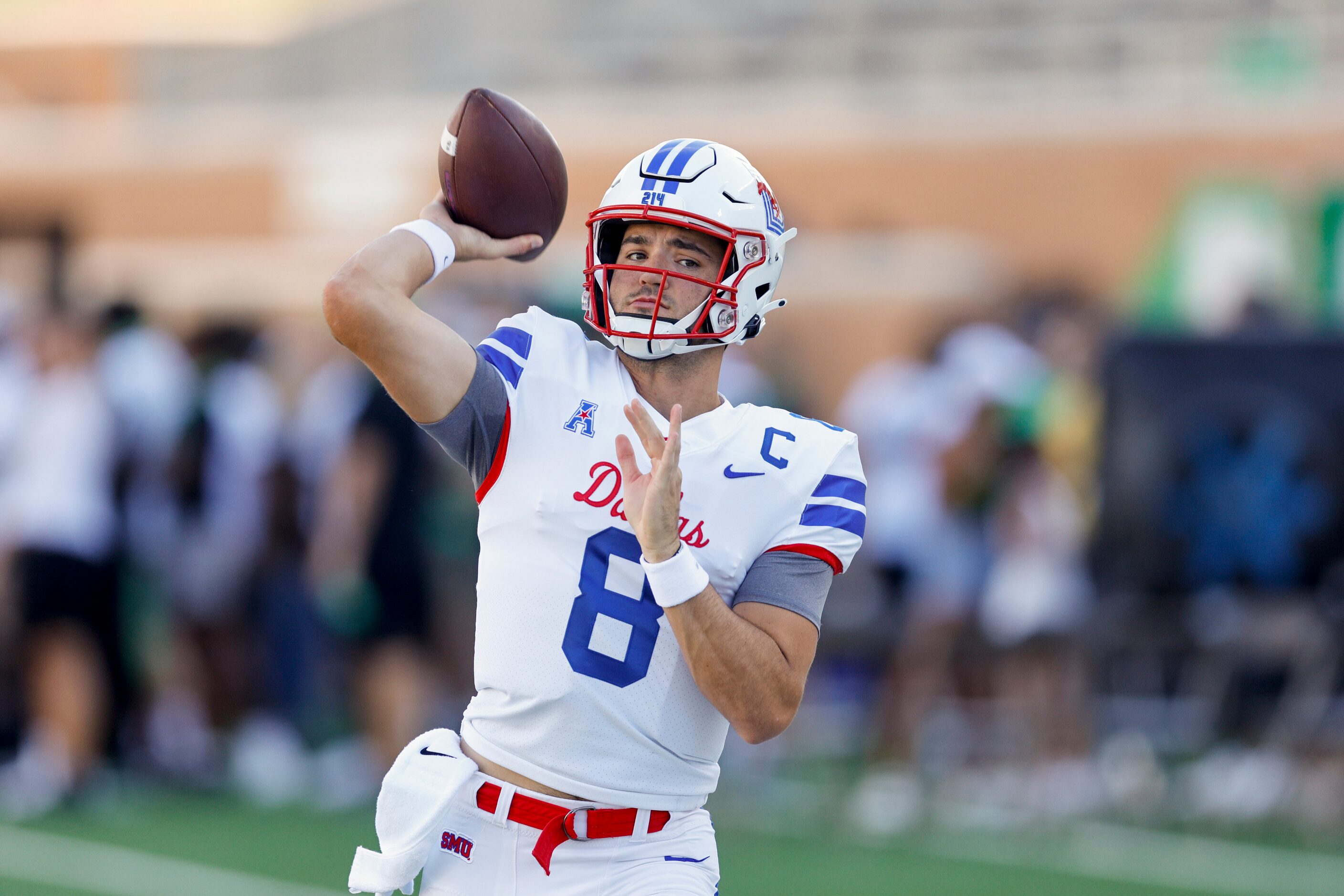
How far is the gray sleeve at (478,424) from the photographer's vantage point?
3.12m

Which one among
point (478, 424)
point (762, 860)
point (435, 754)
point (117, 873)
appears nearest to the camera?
point (478, 424)

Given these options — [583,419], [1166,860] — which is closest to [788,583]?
[583,419]

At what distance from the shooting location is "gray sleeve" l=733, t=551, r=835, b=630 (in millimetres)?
3211

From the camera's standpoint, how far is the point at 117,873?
7051 mm

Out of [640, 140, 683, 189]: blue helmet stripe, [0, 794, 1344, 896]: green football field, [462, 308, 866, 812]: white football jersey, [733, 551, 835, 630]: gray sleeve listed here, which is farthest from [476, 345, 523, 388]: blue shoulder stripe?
[0, 794, 1344, 896]: green football field

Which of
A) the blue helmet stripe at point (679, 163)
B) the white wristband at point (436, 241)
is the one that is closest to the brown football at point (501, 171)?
the white wristband at point (436, 241)

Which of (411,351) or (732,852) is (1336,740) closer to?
(732,852)

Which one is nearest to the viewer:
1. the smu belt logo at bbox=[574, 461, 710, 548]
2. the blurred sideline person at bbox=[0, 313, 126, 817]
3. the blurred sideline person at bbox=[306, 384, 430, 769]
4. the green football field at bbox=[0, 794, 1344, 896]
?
the smu belt logo at bbox=[574, 461, 710, 548]

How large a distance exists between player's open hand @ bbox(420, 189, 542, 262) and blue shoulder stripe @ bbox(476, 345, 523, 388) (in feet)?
0.62

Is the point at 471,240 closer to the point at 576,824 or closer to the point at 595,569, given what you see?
the point at 595,569

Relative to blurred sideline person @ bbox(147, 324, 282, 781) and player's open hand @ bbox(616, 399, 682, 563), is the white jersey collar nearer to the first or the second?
player's open hand @ bbox(616, 399, 682, 563)

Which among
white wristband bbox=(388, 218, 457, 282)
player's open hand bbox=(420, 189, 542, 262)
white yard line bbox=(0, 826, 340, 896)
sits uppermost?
player's open hand bbox=(420, 189, 542, 262)

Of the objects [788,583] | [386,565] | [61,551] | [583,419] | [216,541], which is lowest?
[788,583]

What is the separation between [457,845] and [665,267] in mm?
1107
